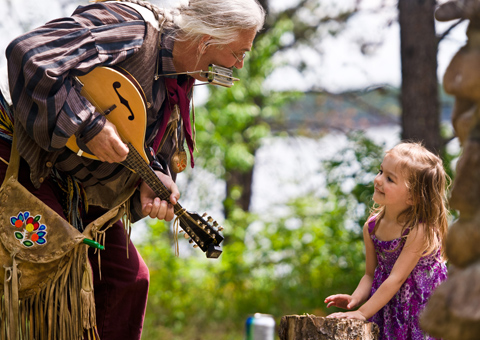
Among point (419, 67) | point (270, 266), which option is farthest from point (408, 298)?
point (270, 266)

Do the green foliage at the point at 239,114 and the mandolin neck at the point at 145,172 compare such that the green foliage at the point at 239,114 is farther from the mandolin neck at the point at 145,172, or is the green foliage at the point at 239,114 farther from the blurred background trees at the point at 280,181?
the mandolin neck at the point at 145,172

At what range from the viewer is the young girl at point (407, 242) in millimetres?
2461

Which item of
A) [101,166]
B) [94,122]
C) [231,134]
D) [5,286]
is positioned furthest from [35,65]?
[231,134]

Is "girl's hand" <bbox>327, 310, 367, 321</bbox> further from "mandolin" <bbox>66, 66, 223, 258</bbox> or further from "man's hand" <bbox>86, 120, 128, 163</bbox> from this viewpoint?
"man's hand" <bbox>86, 120, 128, 163</bbox>

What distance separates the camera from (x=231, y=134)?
7.58m

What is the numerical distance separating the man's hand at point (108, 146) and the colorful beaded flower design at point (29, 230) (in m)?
0.32

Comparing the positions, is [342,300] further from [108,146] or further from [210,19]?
[210,19]

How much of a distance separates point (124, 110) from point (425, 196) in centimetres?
135

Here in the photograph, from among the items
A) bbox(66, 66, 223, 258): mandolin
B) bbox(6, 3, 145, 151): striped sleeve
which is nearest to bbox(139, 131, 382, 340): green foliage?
bbox(66, 66, 223, 258): mandolin

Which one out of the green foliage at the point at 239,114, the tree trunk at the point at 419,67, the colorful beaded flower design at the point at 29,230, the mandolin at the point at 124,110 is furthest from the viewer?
the green foliage at the point at 239,114

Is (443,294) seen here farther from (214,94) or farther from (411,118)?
(214,94)

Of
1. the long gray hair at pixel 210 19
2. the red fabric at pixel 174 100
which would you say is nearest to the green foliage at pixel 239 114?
the red fabric at pixel 174 100

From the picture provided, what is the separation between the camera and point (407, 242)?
247 centimetres

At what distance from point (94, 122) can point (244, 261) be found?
4835 mm
